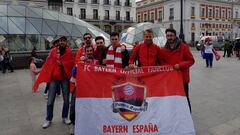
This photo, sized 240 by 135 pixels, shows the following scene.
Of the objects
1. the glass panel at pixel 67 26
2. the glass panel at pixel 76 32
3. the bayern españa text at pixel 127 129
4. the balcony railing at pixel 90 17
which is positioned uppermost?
the balcony railing at pixel 90 17

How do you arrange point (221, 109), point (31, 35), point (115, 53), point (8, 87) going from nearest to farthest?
point (115, 53), point (221, 109), point (8, 87), point (31, 35)

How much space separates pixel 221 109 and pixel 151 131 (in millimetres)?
2719

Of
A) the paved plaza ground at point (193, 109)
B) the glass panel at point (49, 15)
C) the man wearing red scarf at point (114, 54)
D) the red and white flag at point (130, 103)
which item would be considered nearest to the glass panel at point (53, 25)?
the glass panel at point (49, 15)

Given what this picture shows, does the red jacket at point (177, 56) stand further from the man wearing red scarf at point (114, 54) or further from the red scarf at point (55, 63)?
the red scarf at point (55, 63)

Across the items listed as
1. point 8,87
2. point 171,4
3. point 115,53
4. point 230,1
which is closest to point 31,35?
point 8,87

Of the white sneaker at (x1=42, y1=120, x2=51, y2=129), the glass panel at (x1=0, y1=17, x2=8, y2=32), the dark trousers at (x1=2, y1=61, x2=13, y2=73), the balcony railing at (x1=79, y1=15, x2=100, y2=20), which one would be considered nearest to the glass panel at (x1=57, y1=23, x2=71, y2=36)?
the glass panel at (x1=0, y1=17, x2=8, y2=32)

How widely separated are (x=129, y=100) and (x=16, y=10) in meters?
16.9

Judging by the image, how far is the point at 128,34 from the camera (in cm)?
3047

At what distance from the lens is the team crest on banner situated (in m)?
3.71

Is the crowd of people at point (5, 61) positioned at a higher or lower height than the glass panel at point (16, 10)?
lower

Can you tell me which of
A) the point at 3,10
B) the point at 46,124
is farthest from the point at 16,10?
the point at 46,124

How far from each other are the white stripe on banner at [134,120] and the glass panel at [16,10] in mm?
15902

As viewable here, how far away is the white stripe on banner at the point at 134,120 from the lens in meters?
3.62

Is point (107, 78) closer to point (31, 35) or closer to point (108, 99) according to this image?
point (108, 99)
